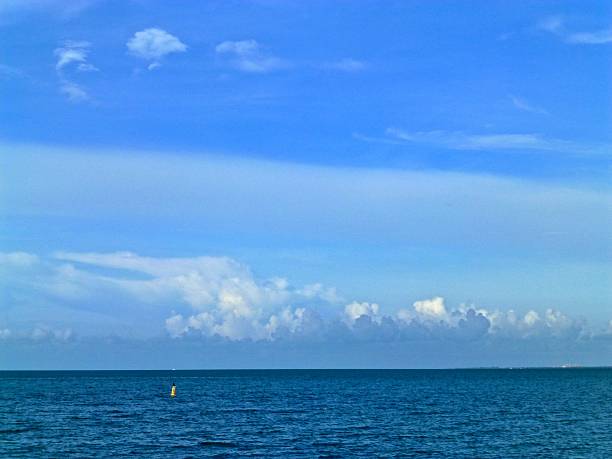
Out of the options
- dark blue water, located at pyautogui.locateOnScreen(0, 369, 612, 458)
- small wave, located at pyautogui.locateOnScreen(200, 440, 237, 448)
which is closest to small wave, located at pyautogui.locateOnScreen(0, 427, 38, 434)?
dark blue water, located at pyautogui.locateOnScreen(0, 369, 612, 458)

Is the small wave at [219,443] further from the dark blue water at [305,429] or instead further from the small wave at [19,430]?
the small wave at [19,430]

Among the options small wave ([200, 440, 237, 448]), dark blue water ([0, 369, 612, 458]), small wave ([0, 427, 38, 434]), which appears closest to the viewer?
dark blue water ([0, 369, 612, 458])

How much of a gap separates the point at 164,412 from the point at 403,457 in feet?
175

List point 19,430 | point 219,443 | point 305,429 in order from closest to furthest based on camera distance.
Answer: point 219,443 → point 19,430 → point 305,429

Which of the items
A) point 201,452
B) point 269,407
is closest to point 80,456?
point 201,452

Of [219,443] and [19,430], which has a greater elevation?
[19,430]

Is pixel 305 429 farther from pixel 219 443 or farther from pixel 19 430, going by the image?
pixel 19 430

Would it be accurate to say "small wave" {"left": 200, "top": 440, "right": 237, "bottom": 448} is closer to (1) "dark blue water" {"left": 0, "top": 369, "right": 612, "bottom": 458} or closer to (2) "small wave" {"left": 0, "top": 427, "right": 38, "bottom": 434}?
(1) "dark blue water" {"left": 0, "top": 369, "right": 612, "bottom": 458}

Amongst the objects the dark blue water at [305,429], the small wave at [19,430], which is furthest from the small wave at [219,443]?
the small wave at [19,430]

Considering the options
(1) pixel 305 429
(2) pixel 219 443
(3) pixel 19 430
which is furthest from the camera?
(1) pixel 305 429

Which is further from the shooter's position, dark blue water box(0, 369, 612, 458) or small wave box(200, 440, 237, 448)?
small wave box(200, 440, 237, 448)

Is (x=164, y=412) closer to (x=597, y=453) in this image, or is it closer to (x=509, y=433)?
(x=509, y=433)

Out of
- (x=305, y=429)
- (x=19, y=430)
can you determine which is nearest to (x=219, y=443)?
(x=305, y=429)

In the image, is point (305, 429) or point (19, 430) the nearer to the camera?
point (19, 430)
